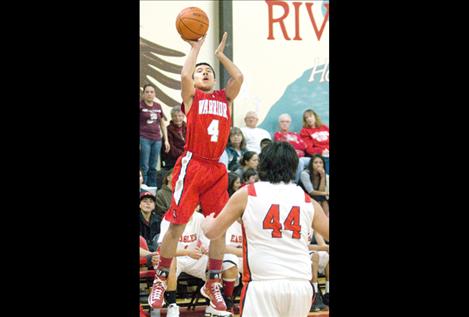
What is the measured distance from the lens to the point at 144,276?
25.0 ft

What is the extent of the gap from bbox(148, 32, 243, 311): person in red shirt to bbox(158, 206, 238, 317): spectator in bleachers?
17cm

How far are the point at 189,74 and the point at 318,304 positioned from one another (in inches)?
105

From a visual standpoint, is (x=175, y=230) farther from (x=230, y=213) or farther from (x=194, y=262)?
(x=230, y=213)

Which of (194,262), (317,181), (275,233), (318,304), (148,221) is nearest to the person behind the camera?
(275,233)

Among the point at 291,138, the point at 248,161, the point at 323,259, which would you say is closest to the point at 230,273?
the point at 323,259

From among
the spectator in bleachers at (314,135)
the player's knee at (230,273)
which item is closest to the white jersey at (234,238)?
the player's knee at (230,273)

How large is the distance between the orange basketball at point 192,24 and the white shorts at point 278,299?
257 centimetres

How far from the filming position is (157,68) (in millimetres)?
10312

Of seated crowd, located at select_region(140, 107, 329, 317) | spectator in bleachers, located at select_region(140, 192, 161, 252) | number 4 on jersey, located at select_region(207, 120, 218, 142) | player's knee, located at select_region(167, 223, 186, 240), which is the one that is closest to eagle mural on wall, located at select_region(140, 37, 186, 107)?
seated crowd, located at select_region(140, 107, 329, 317)

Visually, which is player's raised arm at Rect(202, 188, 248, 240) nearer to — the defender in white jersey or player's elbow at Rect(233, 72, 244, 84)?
the defender in white jersey
